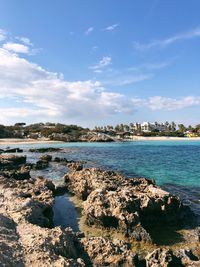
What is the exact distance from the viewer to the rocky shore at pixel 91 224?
11148 millimetres

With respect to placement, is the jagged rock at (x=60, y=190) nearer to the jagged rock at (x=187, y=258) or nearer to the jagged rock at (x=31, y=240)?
the jagged rock at (x=31, y=240)

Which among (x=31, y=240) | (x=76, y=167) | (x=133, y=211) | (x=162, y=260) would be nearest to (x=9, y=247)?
(x=31, y=240)

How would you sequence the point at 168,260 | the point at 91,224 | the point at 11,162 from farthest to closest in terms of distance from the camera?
the point at 11,162 < the point at 91,224 < the point at 168,260

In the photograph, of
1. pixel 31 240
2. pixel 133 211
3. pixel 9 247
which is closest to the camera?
pixel 9 247

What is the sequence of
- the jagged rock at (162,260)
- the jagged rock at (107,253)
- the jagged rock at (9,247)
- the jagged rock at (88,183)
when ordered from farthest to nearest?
the jagged rock at (88,183) → the jagged rock at (107,253) → the jagged rock at (162,260) → the jagged rock at (9,247)

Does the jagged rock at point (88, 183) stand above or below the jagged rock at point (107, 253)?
above

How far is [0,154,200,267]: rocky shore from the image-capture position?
11148mm

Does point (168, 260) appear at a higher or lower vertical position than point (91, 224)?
higher

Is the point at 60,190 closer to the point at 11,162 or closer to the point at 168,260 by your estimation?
the point at 168,260

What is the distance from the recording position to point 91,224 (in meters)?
17.9

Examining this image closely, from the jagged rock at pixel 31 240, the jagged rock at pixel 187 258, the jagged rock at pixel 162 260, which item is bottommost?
the jagged rock at pixel 187 258

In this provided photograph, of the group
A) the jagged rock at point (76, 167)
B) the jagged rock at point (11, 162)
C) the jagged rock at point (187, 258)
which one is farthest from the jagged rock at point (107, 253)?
the jagged rock at point (11, 162)

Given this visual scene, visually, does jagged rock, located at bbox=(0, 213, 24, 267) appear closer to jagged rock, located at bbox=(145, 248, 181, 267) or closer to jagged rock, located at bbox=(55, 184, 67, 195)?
jagged rock, located at bbox=(145, 248, 181, 267)

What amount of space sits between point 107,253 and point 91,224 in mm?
5696
